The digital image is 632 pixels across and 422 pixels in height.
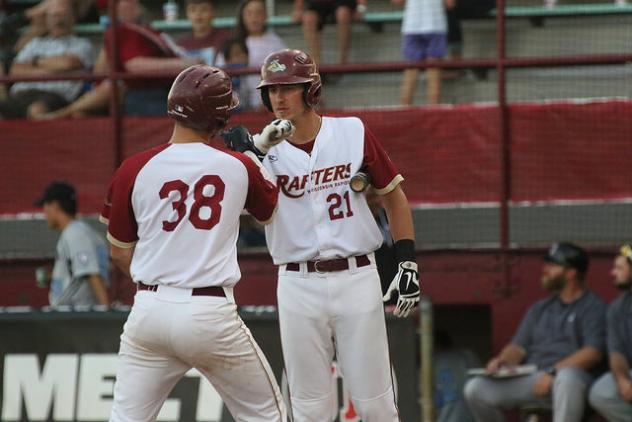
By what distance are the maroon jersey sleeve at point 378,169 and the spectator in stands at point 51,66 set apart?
15.4 ft

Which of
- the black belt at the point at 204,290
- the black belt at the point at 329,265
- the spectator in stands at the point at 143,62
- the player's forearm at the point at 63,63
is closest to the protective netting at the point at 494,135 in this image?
the spectator in stands at the point at 143,62

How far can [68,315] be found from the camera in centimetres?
922

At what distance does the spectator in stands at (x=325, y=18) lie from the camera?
34.0 ft

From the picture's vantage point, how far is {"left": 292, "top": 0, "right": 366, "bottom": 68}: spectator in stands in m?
10.4

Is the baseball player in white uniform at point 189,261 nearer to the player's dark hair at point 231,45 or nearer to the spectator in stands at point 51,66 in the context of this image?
the player's dark hair at point 231,45

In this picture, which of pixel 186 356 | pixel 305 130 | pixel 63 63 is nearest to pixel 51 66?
pixel 63 63

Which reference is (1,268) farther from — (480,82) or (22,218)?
(480,82)

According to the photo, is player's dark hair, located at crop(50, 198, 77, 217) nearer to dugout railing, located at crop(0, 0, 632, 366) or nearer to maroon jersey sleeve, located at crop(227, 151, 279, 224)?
dugout railing, located at crop(0, 0, 632, 366)

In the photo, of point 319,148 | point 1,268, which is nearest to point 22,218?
point 1,268

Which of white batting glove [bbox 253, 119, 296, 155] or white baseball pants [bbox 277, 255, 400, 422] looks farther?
white baseball pants [bbox 277, 255, 400, 422]

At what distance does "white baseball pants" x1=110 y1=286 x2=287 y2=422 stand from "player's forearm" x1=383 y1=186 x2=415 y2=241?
1140 millimetres

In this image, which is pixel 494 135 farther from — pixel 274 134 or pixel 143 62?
pixel 274 134

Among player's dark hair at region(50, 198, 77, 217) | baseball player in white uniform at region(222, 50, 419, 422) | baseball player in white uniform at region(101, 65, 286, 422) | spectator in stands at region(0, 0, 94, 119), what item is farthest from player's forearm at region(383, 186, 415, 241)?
spectator in stands at region(0, 0, 94, 119)

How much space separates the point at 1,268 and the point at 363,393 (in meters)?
5.01
